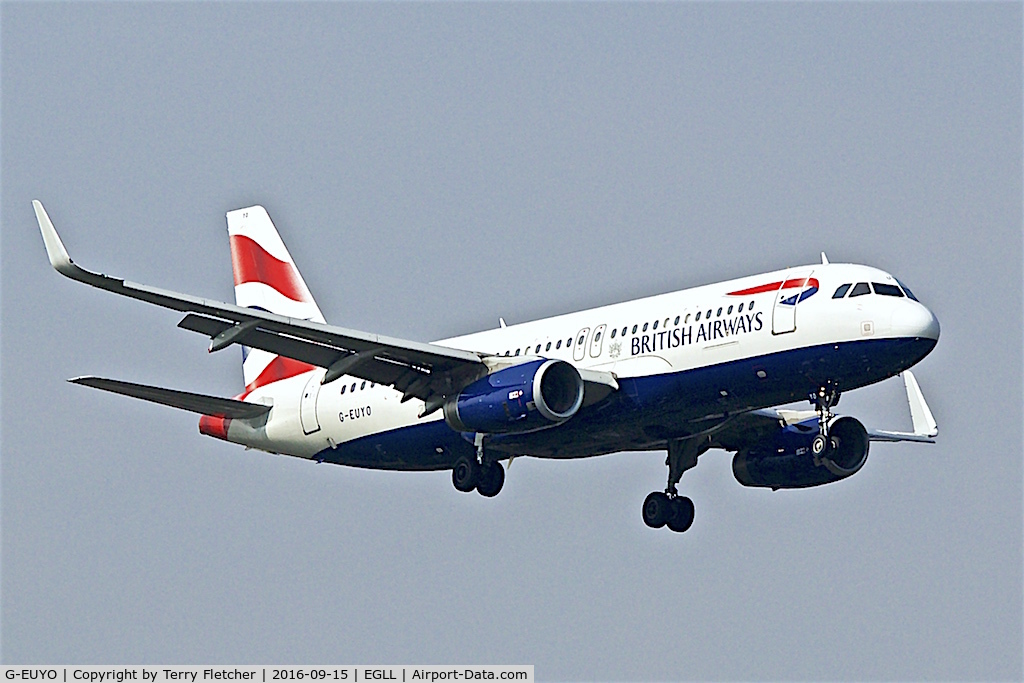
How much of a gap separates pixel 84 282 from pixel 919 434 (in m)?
23.5

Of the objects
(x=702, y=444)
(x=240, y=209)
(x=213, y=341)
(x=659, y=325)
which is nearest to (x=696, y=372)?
(x=659, y=325)

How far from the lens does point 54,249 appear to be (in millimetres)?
43781

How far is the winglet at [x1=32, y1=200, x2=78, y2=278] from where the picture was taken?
143ft

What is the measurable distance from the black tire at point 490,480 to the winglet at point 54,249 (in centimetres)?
1253

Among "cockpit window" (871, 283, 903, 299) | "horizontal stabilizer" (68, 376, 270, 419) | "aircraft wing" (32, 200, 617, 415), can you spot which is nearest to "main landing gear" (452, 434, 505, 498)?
"aircraft wing" (32, 200, 617, 415)

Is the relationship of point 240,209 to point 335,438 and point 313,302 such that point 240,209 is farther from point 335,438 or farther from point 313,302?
point 335,438

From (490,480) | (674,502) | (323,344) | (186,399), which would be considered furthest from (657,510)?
(186,399)

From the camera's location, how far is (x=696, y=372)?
47.4 meters

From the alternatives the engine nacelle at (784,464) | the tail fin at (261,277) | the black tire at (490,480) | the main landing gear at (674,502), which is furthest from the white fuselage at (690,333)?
the engine nacelle at (784,464)

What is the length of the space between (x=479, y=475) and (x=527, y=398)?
462cm

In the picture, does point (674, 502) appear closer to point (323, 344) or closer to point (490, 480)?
point (490, 480)

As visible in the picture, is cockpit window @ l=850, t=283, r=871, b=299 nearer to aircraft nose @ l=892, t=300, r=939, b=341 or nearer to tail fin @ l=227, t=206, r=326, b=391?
aircraft nose @ l=892, t=300, r=939, b=341

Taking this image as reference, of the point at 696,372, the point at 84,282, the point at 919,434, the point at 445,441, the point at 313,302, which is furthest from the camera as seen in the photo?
the point at 313,302

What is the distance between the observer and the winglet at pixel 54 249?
4359 cm
